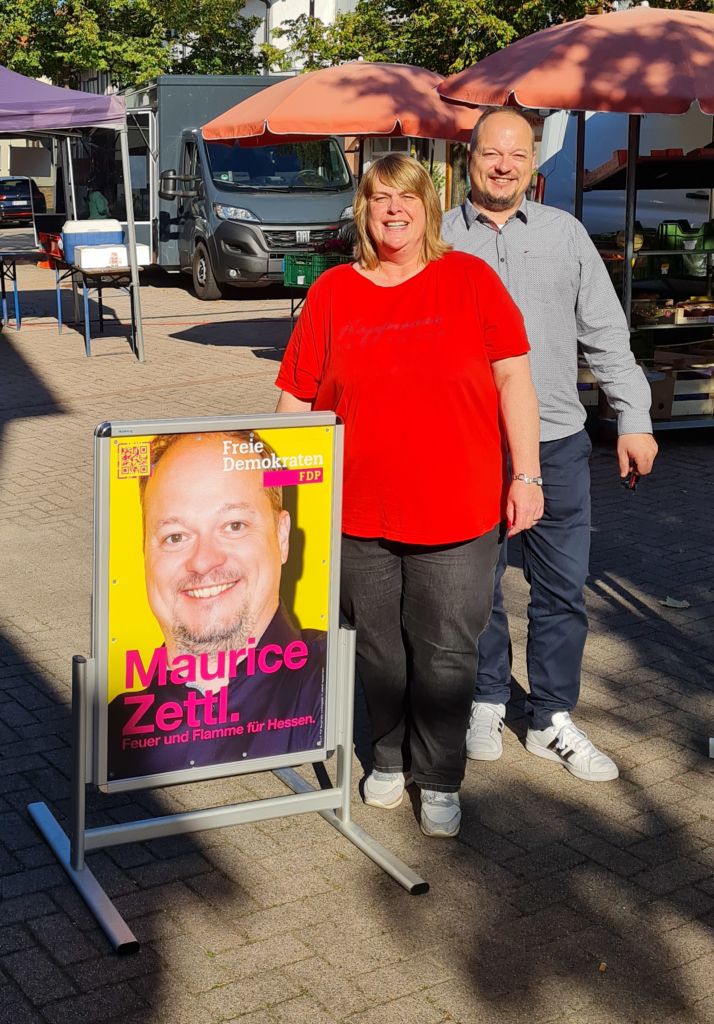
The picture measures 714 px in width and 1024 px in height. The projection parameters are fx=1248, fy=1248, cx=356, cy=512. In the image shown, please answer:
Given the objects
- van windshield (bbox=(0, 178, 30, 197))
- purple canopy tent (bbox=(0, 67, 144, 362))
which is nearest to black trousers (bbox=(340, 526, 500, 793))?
purple canopy tent (bbox=(0, 67, 144, 362))

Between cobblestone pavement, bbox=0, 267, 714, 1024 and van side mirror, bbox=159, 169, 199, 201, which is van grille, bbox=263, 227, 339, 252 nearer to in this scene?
van side mirror, bbox=159, 169, 199, 201

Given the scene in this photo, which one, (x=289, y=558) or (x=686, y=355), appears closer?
(x=289, y=558)

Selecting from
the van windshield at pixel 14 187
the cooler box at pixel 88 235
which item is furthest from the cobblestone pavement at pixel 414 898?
the van windshield at pixel 14 187

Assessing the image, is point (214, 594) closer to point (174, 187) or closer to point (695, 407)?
point (695, 407)

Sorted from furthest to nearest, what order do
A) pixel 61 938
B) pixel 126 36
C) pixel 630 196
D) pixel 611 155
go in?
pixel 126 36, pixel 611 155, pixel 630 196, pixel 61 938

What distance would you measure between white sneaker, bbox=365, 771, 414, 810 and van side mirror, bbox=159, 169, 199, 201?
52.0 feet

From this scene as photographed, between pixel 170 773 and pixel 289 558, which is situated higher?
pixel 289 558

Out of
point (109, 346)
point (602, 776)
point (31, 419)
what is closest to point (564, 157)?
point (109, 346)

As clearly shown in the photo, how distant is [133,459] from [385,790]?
1437 mm

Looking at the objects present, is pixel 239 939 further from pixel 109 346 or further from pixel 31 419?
pixel 109 346

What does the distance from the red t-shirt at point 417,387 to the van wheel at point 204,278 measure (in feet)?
50.6

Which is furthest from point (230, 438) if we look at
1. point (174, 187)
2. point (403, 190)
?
point (174, 187)

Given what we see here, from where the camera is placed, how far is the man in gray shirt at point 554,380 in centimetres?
386

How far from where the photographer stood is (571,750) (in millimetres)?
4191
